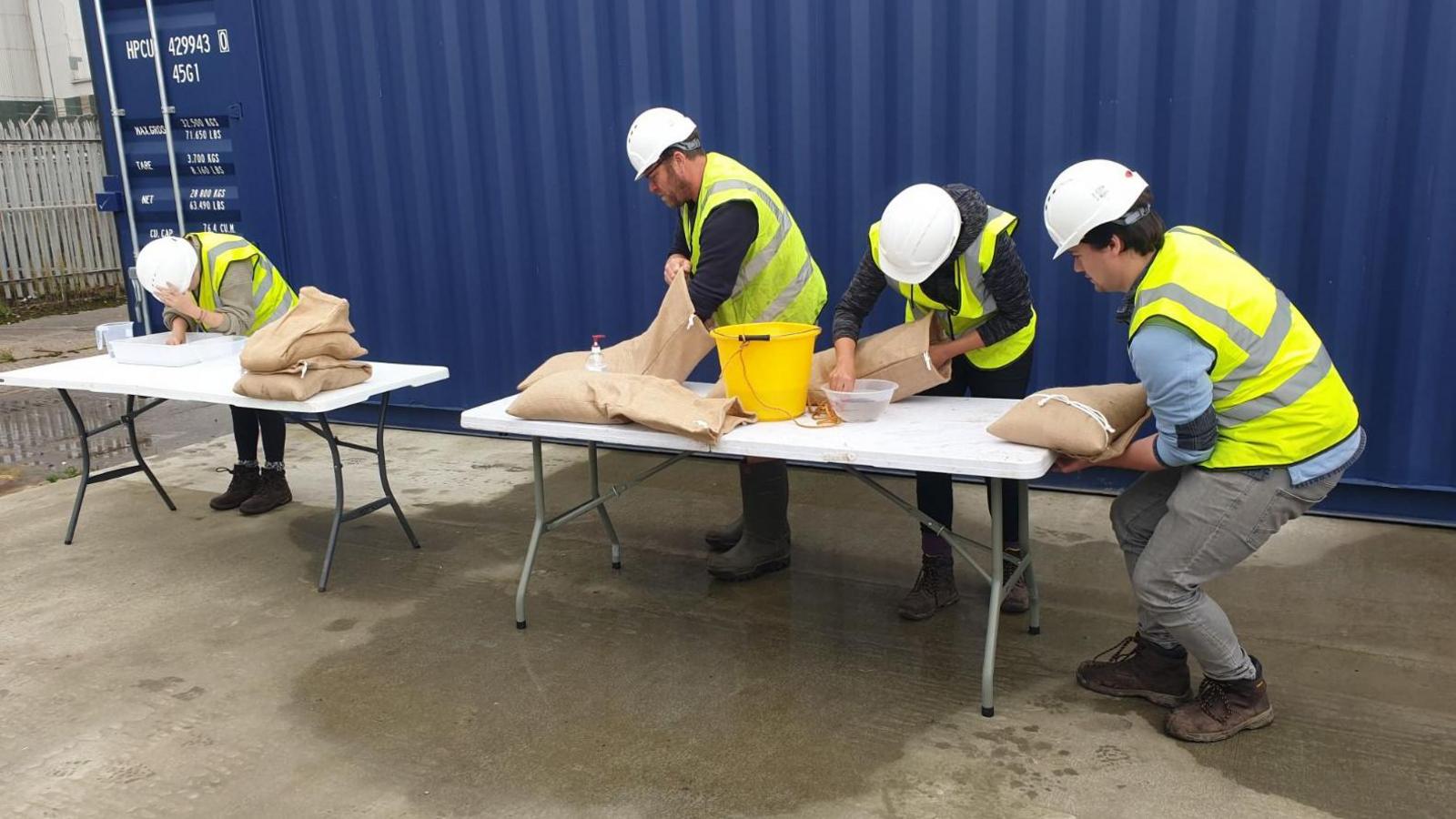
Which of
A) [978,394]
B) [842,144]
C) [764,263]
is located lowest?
[978,394]

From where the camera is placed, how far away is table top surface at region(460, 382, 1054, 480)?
282 cm

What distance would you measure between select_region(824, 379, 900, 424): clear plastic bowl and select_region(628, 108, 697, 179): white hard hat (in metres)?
0.97

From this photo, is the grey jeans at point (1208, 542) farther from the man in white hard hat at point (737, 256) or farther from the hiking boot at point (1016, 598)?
the man in white hard hat at point (737, 256)

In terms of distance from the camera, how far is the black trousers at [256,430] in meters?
4.96

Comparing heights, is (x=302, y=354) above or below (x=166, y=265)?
below

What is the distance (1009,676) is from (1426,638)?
4.27ft

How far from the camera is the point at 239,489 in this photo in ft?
16.7

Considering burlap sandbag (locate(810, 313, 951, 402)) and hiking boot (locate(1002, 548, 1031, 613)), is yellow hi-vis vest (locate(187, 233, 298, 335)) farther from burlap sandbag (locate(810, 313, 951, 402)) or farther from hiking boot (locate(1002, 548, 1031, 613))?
hiking boot (locate(1002, 548, 1031, 613))

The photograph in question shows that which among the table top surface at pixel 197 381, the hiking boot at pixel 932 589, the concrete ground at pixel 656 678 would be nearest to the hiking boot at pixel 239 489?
the concrete ground at pixel 656 678

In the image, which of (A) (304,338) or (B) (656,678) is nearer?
(B) (656,678)

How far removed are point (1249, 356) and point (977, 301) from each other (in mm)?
908

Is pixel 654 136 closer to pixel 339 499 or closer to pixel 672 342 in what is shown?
pixel 672 342

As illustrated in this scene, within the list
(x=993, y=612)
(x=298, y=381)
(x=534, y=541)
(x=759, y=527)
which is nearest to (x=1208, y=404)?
(x=993, y=612)

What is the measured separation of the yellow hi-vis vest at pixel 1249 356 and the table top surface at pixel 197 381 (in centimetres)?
264
